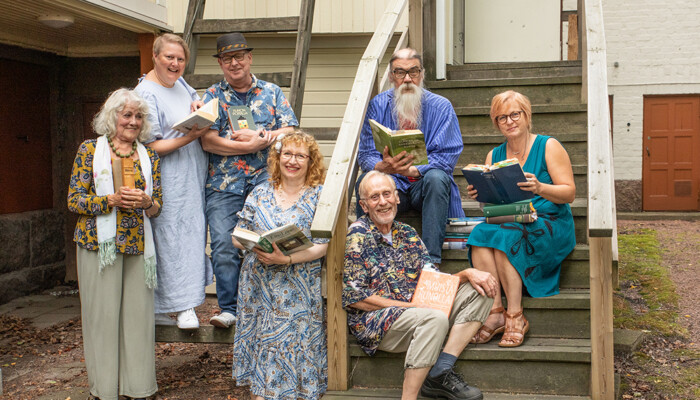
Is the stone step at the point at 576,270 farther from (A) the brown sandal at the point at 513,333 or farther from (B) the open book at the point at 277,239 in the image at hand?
(B) the open book at the point at 277,239

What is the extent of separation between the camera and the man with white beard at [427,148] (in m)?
4.14

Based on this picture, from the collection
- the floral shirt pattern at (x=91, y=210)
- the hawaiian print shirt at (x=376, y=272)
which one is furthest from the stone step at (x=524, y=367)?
the floral shirt pattern at (x=91, y=210)

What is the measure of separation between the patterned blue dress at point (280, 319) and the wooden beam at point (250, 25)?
86.7 inches

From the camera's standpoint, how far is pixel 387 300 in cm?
357

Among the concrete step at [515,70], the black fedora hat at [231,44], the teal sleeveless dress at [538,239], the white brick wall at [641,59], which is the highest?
the white brick wall at [641,59]

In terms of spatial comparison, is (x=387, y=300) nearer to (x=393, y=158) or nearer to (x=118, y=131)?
(x=393, y=158)

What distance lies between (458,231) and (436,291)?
33.4 inches

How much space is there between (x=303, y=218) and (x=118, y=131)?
3.79 ft

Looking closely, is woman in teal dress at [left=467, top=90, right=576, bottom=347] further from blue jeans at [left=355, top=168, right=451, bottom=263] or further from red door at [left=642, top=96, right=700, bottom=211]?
red door at [left=642, top=96, right=700, bottom=211]

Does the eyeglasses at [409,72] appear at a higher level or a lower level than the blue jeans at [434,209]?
higher

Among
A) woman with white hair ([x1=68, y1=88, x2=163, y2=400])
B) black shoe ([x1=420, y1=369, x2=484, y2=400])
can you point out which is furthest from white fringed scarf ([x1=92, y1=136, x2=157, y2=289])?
black shoe ([x1=420, y1=369, x2=484, y2=400])

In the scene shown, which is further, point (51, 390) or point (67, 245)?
point (67, 245)

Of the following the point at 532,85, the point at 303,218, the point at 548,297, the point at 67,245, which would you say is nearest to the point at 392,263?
the point at 303,218

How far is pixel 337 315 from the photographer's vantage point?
3.72 m
